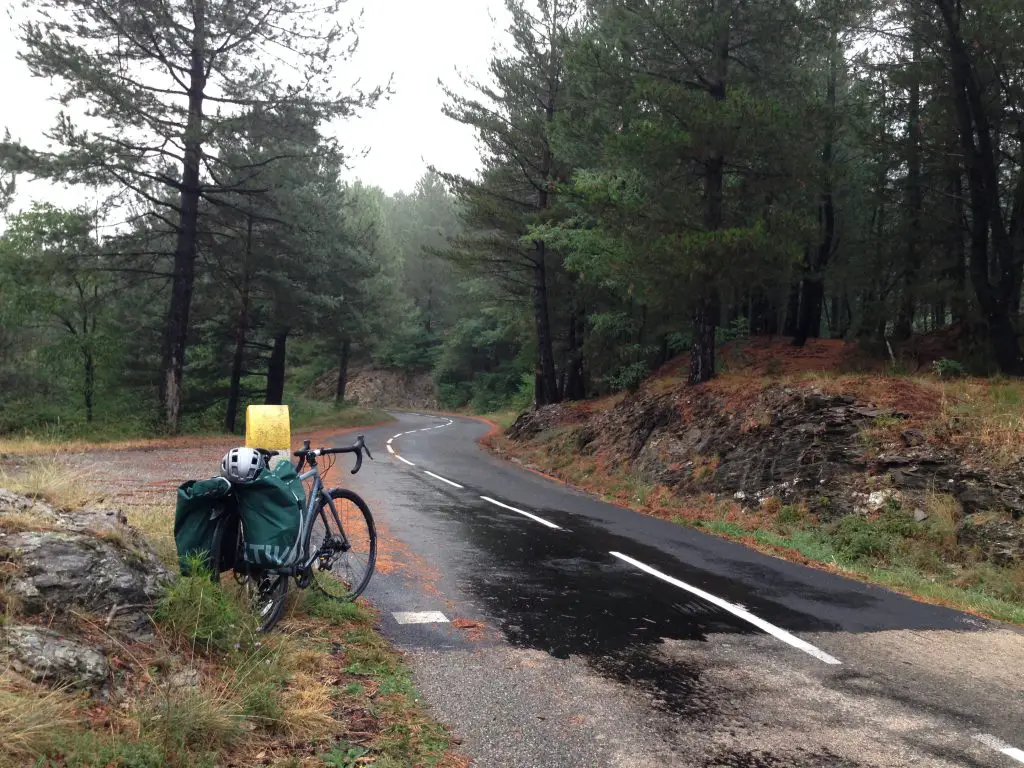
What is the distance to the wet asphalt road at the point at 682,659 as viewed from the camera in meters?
3.58

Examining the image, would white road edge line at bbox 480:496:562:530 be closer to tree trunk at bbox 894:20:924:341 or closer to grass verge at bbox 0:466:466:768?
grass verge at bbox 0:466:466:768

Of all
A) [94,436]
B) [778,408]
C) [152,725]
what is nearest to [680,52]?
[778,408]

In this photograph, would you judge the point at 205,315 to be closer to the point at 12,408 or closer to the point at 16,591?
the point at 12,408

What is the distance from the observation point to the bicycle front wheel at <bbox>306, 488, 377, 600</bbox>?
5.47 meters

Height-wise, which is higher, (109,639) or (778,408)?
(778,408)

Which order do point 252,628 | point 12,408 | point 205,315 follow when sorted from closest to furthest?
point 252,628, point 12,408, point 205,315

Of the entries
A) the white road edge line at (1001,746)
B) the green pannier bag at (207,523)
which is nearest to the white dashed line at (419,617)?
the green pannier bag at (207,523)

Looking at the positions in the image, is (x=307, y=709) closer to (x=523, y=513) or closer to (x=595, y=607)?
(x=595, y=607)

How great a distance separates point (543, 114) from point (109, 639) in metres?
22.6

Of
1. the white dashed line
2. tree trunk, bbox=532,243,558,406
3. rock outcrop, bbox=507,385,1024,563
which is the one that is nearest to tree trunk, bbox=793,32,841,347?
rock outcrop, bbox=507,385,1024,563

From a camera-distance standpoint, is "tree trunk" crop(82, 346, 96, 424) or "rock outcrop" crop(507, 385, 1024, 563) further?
"tree trunk" crop(82, 346, 96, 424)

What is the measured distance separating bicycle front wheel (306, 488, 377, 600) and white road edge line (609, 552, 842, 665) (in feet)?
9.76

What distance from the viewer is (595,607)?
5.87m

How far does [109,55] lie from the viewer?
59.1 ft
